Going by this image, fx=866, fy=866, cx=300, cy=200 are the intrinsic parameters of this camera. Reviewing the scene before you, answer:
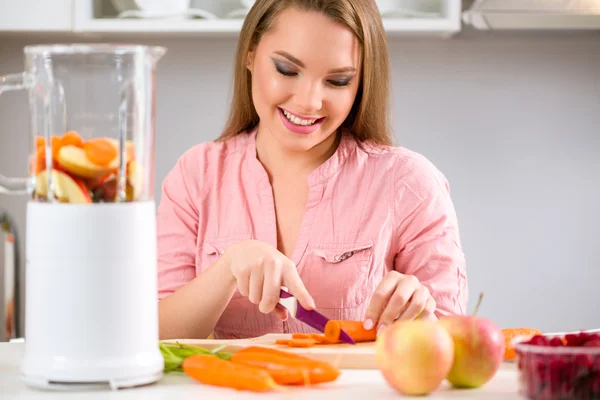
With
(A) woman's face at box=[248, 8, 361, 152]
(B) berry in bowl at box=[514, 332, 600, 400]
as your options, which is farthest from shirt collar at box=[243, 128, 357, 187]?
(B) berry in bowl at box=[514, 332, 600, 400]

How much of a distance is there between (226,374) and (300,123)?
0.73 metres

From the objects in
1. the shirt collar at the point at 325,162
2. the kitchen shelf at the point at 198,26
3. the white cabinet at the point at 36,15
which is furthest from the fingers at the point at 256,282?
the white cabinet at the point at 36,15

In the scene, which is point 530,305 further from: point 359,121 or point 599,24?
point 359,121

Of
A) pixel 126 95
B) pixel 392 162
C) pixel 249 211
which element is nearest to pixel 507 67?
pixel 392 162

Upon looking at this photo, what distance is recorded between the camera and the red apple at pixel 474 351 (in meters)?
0.99

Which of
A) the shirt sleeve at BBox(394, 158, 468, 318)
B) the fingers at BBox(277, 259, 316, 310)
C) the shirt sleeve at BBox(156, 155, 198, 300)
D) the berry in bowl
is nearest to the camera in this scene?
the berry in bowl

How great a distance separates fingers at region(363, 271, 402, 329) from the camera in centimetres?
128

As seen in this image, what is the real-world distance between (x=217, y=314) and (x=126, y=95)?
65cm

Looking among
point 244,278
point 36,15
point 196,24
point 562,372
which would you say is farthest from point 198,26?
point 562,372

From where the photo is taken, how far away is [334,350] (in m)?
1.20

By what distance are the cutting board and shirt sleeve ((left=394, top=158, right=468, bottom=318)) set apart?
1.52 ft

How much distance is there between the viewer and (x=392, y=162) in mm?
1811

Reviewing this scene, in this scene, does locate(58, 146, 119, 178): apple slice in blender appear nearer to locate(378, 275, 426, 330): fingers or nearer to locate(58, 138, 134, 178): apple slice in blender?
locate(58, 138, 134, 178): apple slice in blender

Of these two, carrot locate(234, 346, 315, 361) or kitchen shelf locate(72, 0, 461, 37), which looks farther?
kitchen shelf locate(72, 0, 461, 37)
